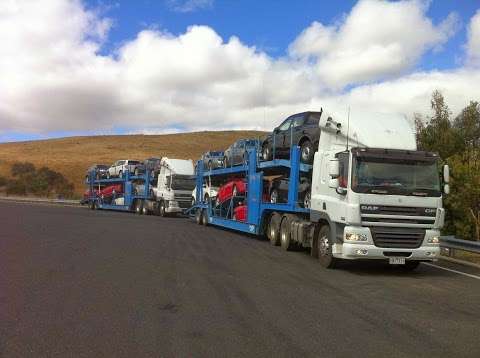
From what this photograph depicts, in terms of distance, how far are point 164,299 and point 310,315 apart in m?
2.06

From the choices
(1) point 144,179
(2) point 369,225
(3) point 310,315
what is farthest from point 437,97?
(3) point 310,315

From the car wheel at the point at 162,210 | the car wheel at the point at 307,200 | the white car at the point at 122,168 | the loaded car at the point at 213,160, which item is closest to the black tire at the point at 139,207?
the white car at the point at 122,168

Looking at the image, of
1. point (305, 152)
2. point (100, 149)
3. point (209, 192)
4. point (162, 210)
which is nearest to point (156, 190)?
point (162, 210)

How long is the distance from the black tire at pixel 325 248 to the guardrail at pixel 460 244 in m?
3.33

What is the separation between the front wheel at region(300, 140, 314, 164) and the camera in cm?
1421

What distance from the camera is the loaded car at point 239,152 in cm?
1891

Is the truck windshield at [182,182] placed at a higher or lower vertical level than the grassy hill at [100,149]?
lower

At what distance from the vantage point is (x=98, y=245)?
1477cm

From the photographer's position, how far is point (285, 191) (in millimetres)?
15781

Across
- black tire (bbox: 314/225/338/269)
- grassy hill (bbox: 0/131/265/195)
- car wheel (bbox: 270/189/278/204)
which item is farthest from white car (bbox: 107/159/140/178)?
grassy hill (bbox: 0/131/265/195)

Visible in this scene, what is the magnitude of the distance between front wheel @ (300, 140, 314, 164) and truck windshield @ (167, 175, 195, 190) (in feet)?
53.8

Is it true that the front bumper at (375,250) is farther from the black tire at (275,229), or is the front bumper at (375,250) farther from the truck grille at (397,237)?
the black tire at (275,229)

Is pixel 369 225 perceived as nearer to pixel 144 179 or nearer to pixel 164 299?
pixel 164 299

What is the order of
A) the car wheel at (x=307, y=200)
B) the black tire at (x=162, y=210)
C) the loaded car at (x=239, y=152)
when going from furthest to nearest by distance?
the black tire at (x=162, y=210) < the loaded car at (x=239, y=152) < the car wheel at (x=307, y=200)
